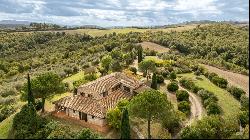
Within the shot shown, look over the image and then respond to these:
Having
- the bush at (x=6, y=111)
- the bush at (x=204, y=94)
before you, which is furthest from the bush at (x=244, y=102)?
the bush at (x=6, y=111)

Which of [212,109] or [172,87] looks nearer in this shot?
[212,109]

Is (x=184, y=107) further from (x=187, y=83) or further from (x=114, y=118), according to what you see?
(x=187, y=83)

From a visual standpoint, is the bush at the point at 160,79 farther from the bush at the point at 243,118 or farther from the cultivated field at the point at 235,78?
the bush at the point at 243,118

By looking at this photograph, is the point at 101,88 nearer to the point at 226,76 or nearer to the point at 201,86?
the point at 201,86

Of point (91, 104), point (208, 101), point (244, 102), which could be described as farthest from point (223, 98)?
point (91, 104)

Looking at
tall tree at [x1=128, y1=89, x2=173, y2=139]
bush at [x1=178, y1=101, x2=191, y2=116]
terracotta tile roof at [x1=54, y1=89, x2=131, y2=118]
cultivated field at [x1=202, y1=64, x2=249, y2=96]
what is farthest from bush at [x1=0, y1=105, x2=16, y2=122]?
cultivated field at [x1=202, y1=64, x2=249, y2=96]

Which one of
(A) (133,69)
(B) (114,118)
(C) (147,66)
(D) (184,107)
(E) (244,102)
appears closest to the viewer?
(B) (114,118)

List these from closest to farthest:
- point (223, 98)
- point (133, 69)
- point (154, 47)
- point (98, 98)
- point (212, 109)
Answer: point (212, 109)
point (98, 98)
point (223, 98)
point (133, 69)
point (154, 47)

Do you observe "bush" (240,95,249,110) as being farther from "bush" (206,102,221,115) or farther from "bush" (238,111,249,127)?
"bush" (238,111,249,127)
